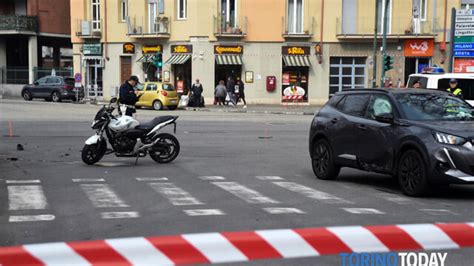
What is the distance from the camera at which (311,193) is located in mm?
9680

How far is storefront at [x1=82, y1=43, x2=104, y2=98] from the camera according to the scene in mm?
44438

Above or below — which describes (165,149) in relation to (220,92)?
below

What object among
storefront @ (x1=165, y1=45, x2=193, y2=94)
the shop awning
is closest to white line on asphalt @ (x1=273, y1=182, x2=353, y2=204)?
storefront @ (x1=165, y1=45, x2=193, y2=94)

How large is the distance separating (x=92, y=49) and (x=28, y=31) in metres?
8.63

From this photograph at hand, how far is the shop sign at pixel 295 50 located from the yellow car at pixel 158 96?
8.59 meters

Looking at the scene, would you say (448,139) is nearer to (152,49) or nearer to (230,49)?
(230,49)

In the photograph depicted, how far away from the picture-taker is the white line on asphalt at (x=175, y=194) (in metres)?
8.80

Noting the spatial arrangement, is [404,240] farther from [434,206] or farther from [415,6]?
[415,6]

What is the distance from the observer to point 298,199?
9109mm

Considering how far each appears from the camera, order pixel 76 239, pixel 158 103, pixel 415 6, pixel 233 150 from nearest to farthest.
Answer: pixel 76 239 < pixel 233 150 < pixel 158 103 < pixel 415 6

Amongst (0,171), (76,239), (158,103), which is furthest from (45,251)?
(158,103)

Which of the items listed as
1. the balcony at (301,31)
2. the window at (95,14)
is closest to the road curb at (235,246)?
the balcony at (301,31)

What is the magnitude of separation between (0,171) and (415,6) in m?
33.2

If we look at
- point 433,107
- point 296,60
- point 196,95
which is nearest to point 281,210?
point 433,107
